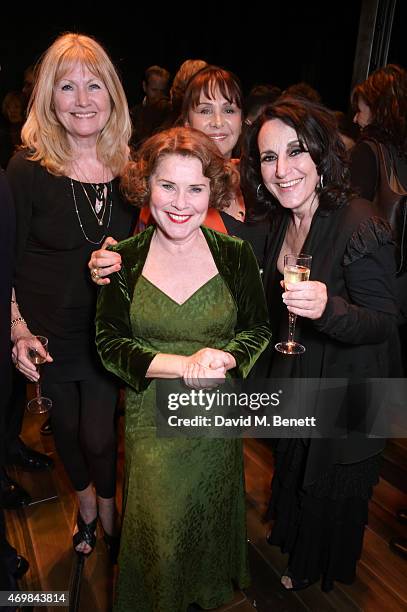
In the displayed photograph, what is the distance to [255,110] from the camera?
316 cm

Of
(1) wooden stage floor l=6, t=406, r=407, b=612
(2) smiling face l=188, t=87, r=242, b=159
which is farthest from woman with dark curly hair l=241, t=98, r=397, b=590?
(2) smiling face l=188, t=87, r=242, b=159

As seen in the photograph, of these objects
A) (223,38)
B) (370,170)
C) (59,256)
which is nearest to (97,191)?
(59,256)

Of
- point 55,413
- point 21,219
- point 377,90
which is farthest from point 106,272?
point 377,90

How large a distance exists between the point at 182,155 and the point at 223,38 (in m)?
8.02

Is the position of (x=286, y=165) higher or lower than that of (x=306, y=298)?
higher

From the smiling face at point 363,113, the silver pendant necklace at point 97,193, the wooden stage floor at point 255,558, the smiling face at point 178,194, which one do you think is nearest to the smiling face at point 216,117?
the silver pendant necklace at point 97,193

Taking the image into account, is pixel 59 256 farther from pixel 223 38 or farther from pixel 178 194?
pixel 223 38

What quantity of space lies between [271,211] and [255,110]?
1365 millimetres

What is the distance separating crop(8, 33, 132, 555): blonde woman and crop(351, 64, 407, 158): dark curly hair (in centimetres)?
157

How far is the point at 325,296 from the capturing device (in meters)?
1.54

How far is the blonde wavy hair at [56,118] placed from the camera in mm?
1960

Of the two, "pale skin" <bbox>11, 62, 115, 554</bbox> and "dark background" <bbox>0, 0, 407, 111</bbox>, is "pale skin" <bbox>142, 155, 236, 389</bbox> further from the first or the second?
"dark background" <bbox>0, 0, 407, 111</bbox>

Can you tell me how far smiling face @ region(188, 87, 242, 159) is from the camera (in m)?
2.44

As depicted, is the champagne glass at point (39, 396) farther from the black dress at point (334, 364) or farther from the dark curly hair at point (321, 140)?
the dark curly hair at point (321, 140)
